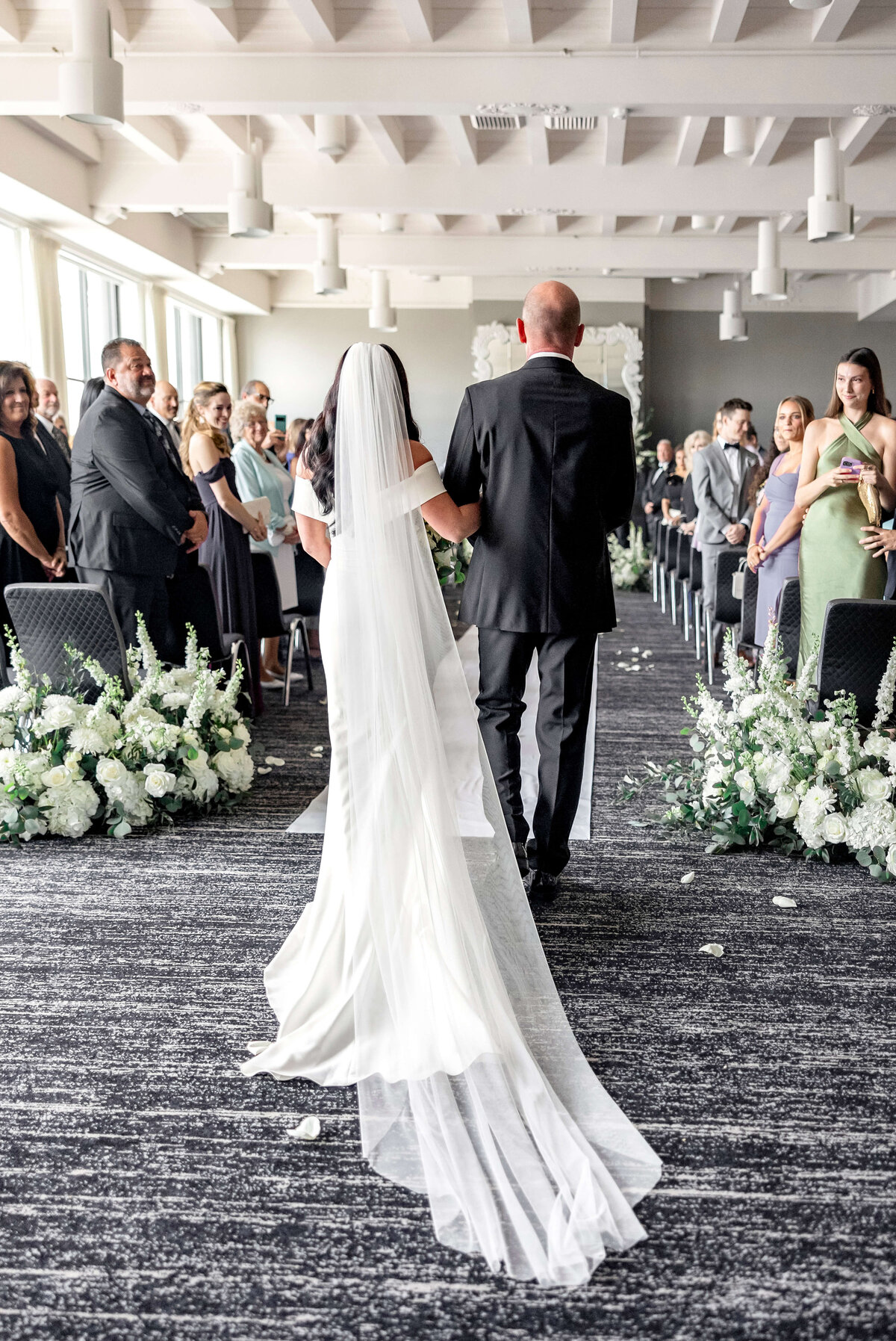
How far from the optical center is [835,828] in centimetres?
385

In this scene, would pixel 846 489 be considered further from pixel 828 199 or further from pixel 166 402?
pixel 828 199

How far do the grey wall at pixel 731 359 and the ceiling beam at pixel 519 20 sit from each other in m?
12.2

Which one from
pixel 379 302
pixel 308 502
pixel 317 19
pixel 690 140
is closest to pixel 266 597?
pixel 308 502

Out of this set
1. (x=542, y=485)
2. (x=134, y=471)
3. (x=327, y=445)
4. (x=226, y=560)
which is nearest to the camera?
(x=327, y=445)

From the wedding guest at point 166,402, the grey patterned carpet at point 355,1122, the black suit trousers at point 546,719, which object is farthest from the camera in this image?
the wedding guest at point 166,402

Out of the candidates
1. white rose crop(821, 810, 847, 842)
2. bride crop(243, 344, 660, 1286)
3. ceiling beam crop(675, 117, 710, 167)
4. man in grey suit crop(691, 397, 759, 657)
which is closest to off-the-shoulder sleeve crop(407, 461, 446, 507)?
bride crop(243, 344, 660, 1286)

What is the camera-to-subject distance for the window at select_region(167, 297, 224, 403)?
17.9 m

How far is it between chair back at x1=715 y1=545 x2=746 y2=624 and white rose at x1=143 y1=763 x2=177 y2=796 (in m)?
3.59

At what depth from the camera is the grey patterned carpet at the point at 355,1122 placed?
1.83m

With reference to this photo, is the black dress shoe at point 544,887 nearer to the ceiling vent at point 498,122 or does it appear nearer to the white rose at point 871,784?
the white rose at point 871,784

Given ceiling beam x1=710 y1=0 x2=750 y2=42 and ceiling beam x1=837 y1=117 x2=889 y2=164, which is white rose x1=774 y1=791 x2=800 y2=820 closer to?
ceiling beam x1=710 y1=0 x2=750 y2=42

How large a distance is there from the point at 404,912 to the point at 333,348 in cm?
1849

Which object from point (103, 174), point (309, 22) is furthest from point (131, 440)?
point (103, 174)

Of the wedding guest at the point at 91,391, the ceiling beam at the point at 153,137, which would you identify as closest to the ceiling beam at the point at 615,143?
the ceiling beam at the point at 153,137
